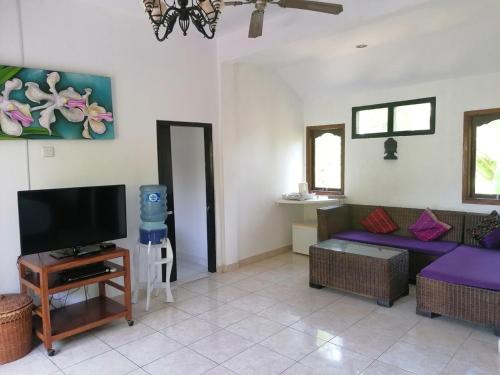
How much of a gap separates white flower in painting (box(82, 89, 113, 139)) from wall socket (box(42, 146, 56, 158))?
12.0 inches

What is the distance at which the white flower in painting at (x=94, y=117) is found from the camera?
3.52 m

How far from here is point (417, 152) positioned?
4875 mm

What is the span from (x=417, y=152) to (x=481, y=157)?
2.38ft

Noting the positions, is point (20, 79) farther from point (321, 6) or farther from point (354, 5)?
point (354, 5)

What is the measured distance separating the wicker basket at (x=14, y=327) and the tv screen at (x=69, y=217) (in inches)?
15.3

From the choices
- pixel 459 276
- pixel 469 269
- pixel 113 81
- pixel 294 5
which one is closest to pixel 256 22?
pixel 294 5

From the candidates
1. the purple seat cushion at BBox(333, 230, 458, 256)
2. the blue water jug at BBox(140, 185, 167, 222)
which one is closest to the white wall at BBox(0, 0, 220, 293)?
the blue water jug at BBox(140, 185, 167, 222)

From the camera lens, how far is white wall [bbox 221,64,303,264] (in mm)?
4867

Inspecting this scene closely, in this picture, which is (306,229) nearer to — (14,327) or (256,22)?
(256,22)

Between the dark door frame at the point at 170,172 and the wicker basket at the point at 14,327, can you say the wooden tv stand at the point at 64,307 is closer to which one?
the wicker basket at the point at 14,327

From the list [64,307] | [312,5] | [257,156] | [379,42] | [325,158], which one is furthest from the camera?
A: [325,158]

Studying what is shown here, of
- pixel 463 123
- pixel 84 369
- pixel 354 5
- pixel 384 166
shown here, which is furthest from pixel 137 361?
pixel 463 123

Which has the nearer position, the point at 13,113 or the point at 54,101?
the point at 13,113

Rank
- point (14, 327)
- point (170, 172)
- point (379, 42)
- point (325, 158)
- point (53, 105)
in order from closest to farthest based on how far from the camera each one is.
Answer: point (14, 327) → point (53, 105) → point (379, 42) → point (170, 172) → point (325, 158)
